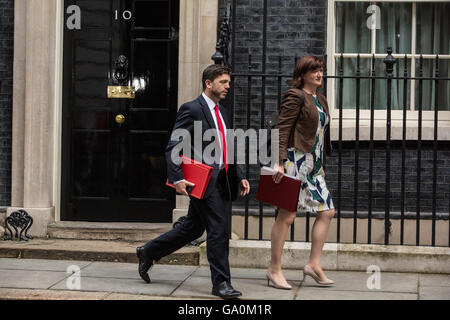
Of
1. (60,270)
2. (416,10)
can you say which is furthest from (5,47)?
(416,10)

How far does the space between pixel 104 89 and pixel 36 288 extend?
299cm

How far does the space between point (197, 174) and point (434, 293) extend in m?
2.10

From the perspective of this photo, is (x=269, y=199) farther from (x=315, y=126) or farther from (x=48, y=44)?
(x=48, y=44)

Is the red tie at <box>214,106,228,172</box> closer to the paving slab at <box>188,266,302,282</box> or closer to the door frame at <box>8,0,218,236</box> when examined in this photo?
the paving slab at <box>188,266,302,282</box>

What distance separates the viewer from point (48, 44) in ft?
26.7

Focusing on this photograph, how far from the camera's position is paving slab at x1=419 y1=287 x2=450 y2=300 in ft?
19.2

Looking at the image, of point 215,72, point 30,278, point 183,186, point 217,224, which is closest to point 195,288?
point 217,224

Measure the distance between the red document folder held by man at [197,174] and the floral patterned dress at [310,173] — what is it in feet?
2.34

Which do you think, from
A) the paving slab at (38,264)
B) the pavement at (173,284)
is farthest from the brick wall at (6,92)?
the pavement at (173,284)

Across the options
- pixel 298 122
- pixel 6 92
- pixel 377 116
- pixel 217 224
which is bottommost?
pixel 217 224

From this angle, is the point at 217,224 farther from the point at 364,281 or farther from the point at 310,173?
the point at 364,281

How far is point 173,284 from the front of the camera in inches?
247

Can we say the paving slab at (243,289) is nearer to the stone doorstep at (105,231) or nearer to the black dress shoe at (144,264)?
the black dress shoe at (144,264)

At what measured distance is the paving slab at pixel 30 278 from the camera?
6.15 metres
